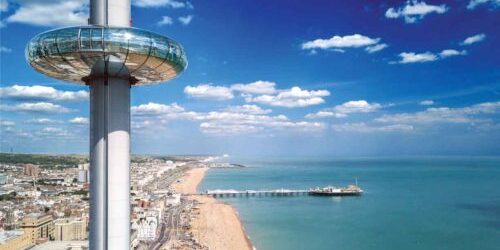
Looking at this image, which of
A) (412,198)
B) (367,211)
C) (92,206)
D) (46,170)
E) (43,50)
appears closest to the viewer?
(43,50)

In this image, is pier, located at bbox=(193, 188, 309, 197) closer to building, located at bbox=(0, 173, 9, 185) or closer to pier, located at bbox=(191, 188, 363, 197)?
pier, located at bbox=(191, 188, 363, 197)

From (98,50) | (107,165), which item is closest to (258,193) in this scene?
(107,165)

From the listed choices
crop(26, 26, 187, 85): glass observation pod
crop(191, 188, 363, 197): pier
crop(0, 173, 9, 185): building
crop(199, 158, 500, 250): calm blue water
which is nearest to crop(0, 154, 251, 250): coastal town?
crop(0, 173, 9, 185): building

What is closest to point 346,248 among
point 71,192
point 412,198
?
point 412,198

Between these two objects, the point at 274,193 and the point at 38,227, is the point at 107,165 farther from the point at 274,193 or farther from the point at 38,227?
the point at 274,193

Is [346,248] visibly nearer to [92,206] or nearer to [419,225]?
[419,225]

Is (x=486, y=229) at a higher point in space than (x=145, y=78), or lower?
lower

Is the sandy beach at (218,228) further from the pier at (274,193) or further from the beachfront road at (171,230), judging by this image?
the pier at (274,193)
